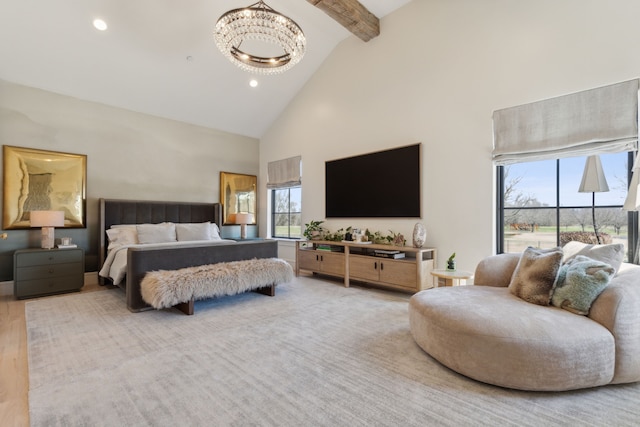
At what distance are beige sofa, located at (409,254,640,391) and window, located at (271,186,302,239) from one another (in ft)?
14.4

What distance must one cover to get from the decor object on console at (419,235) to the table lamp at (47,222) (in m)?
4.75

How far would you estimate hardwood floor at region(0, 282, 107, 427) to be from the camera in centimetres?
161

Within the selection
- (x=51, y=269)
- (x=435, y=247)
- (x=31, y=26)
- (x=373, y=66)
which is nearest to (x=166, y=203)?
(x=51, y=269)

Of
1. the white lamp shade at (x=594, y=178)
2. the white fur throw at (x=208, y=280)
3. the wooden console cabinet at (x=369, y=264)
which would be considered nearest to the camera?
the white lamp shade at (x=594, y=178)

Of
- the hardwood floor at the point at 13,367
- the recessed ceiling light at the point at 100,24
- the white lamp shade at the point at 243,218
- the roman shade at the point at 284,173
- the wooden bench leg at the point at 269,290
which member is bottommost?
the hardwood floor at the point at 13,367

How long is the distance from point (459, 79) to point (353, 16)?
173 cm

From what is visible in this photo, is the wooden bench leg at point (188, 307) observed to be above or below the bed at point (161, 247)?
below

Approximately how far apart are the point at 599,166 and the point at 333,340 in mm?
3020

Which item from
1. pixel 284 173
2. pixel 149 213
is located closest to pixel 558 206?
pixel 284 173

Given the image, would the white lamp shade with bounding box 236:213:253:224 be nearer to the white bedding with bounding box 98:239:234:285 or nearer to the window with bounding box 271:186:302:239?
the window with bounding box 271:186:302:239

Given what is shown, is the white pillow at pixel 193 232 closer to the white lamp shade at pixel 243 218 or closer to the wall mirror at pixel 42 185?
the white lamp shade at pixel 243 218

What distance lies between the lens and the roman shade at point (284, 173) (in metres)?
5.98

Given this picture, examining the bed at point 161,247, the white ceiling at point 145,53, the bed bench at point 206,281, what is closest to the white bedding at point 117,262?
the bed at point 161,247

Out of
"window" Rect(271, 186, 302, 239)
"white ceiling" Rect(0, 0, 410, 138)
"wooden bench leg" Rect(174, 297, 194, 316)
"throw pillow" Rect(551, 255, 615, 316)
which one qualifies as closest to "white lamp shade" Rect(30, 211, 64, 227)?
"white ceiling" Rect(0, 0, 410, 138)
